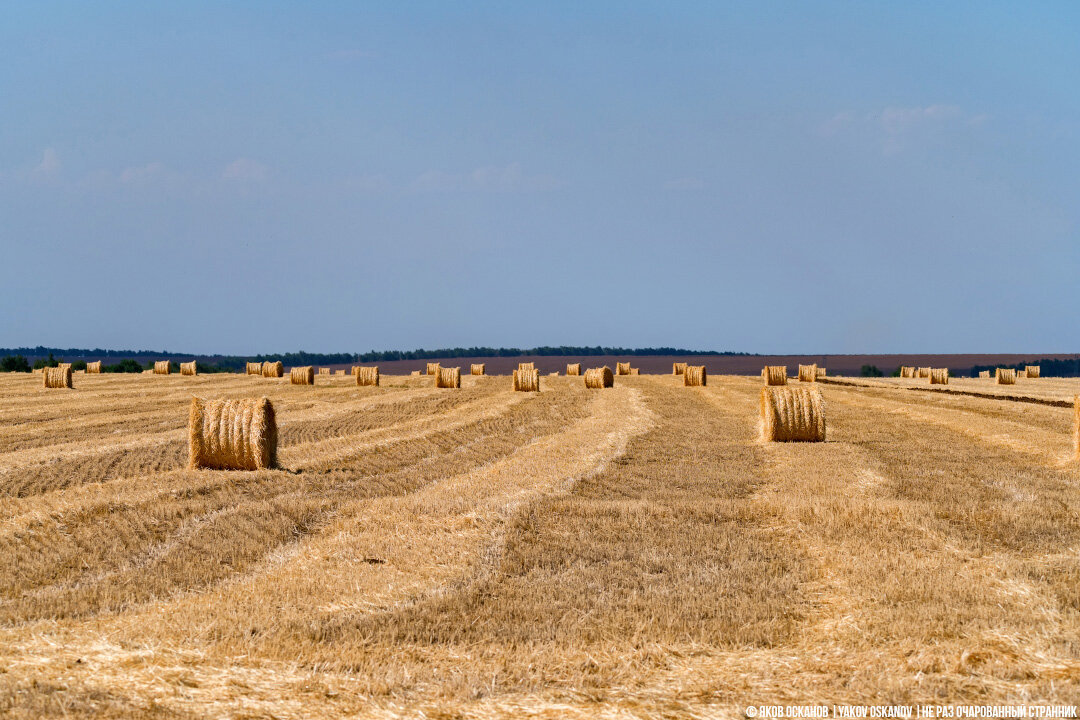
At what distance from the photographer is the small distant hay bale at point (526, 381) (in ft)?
124

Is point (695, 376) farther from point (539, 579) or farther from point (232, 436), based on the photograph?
point (539, 579)

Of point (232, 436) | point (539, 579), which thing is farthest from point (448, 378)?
point (539, 579)

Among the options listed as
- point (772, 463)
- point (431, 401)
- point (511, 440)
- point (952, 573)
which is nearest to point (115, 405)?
point (431, 401)

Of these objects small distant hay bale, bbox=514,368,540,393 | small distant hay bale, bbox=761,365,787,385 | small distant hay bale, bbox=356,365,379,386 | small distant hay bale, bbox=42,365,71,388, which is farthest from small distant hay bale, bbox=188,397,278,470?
small distant hay bale, bbox=42,365,71,388

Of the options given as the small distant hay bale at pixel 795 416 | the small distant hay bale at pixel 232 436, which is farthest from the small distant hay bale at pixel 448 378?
the small distant hay bale at pixel 232 436

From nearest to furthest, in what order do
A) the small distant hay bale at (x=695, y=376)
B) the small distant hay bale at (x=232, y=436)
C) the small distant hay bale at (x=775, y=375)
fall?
the small distant hay bale at (x=232, y=436) → the small distant hay bale at (x=775, y=375) → the small distant hay bale at (x=695, y=376)

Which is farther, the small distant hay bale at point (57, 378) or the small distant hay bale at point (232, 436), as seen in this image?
the small distant hay bale at point (57, 378)

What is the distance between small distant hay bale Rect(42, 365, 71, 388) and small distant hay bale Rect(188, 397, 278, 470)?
29260 mm

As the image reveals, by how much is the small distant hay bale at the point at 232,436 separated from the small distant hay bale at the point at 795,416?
969 cm

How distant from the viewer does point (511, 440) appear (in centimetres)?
2052

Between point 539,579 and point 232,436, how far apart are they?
8.68 m

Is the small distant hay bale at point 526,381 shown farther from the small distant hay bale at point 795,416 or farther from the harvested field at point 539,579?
the small distant hay bale at point 795,416

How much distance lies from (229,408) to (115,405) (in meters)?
17.9

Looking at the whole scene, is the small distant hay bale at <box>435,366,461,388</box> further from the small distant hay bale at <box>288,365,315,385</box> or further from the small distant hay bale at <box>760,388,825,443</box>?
the small distant hay bale at <box>760,388,825,443</box>
